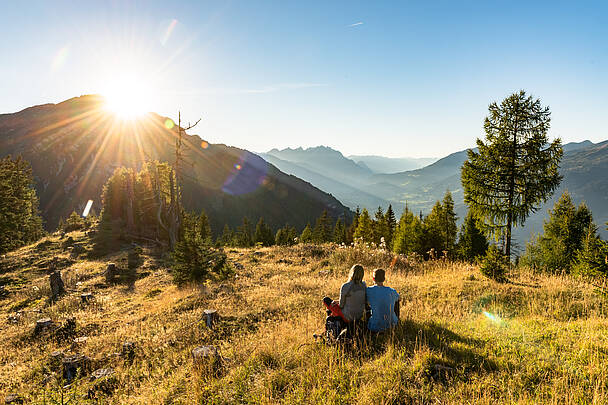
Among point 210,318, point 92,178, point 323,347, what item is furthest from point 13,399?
point 92,178

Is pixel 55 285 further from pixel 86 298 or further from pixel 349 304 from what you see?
pixel 349 304

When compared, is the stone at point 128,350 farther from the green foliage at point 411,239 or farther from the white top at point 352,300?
the green foliage at point 411,239

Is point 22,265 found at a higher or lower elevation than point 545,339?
lower

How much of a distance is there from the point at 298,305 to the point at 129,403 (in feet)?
16.9

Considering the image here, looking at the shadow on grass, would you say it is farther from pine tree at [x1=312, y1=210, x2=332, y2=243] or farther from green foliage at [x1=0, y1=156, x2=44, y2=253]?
pine tree at [x1=312, y1=210, x2=332, y2=243]

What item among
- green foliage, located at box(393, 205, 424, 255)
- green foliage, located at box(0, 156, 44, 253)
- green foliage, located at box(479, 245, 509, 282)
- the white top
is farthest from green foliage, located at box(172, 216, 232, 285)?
green foliage, located at box(0, 156, 44, 253)

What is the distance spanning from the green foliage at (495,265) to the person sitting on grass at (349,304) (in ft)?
23.0

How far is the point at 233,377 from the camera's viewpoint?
499 cm

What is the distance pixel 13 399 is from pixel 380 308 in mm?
8429

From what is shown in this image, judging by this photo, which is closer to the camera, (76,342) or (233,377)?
(233,377)

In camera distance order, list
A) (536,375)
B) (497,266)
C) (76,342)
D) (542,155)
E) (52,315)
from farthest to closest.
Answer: (542,155) → (52,315) → (497,266) → (76,342) → (536,375)

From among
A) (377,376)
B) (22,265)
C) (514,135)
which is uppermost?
(514,135)

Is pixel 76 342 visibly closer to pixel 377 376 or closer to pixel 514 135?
pixel 377 376

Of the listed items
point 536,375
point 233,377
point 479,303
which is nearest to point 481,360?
point 536,375
